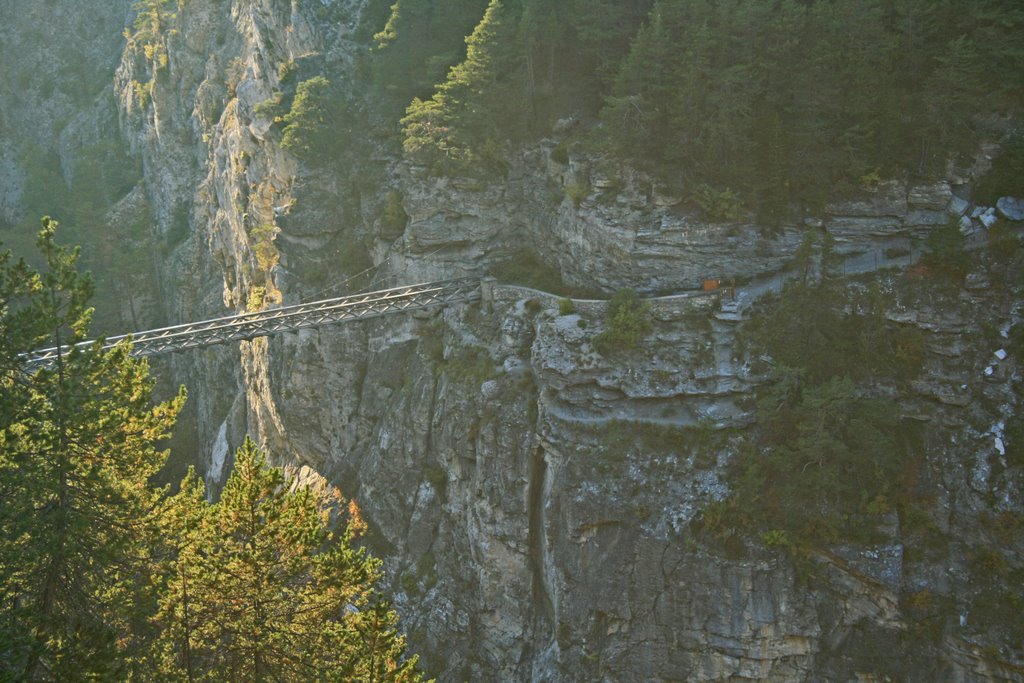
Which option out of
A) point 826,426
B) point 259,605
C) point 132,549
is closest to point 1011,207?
point 826,426

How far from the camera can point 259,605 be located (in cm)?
1605

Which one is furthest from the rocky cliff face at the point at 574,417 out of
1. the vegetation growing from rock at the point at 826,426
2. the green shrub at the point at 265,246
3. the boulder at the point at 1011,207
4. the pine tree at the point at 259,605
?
the pine tree at the point at 259,605

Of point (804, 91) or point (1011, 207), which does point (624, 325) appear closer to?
point (804, 91)

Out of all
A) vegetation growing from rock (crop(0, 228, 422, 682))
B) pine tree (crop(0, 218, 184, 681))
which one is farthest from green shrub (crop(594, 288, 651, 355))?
pine tree (crop(0, 218, 184, 681))

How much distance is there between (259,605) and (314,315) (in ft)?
60.6

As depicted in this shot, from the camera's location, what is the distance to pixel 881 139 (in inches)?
1096

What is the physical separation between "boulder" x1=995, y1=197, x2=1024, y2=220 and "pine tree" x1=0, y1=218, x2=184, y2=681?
2195cm

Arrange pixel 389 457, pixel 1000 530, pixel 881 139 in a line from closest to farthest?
pixel 1000 530
pixel 881 139
pixel 389 457

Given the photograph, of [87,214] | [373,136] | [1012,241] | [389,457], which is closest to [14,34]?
[87,214]

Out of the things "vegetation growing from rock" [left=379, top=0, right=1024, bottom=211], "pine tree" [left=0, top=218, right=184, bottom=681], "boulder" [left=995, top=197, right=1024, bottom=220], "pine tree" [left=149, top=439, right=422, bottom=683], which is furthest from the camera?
"vegetation growing from rock" [left=379, top=0, right=1024, bottom=211]

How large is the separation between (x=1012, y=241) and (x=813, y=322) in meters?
5.37

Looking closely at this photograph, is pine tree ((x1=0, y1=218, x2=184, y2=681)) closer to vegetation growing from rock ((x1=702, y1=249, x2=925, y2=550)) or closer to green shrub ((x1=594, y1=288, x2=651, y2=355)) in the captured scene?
green shrub ((x1=594, y1=288, x2=651, y2=355))

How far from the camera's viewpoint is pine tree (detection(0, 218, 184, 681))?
47.6 feet

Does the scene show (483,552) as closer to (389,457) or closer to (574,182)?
(389,457)
